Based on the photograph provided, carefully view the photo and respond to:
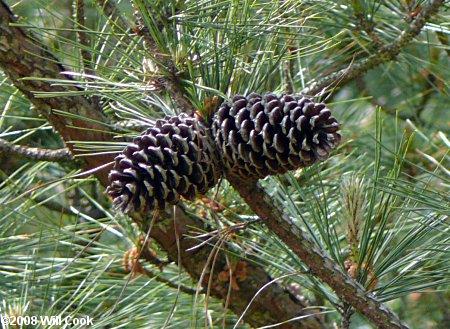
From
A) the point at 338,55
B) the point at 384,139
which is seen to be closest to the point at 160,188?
the point at 338,55

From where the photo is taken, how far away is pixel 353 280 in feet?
2.69

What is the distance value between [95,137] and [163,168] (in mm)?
252

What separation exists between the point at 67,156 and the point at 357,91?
3.48 ft

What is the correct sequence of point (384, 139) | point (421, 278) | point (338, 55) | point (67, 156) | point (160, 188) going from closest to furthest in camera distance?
point (160, 188), point (421, 278), point (67, 156), point (338, 55), point (384, 139)

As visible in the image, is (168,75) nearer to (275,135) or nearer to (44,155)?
(275,135)

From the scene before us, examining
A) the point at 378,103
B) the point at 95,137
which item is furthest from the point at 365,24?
the point at 378,103

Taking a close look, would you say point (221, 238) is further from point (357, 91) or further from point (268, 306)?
point (357, 91)

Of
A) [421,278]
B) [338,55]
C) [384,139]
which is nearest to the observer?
[421,278]

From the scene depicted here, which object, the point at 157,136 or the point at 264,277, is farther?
the point at 264,277

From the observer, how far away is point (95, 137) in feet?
3.14

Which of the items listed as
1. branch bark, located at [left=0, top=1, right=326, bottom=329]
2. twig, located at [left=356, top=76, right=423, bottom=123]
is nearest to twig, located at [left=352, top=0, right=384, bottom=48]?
branch bark, located at [left=0, top=1, right=326, bottom=329]

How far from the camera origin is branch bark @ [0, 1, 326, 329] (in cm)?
88

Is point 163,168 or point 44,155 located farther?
point 44,155

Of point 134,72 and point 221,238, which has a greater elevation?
point 134,72
